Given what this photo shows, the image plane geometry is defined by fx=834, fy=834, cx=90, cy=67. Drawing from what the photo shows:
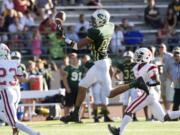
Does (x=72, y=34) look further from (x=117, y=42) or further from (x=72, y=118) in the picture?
(x=72, y=118)

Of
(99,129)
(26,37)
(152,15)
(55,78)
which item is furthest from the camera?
(152,15)

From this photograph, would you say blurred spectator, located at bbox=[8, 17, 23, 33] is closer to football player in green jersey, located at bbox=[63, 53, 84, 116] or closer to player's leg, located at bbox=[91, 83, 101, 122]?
football player in green jersey, located at bbox=[63, 53, 84, 116]

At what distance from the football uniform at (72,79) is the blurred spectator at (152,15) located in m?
5.82

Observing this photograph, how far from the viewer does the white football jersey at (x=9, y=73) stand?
12.0m

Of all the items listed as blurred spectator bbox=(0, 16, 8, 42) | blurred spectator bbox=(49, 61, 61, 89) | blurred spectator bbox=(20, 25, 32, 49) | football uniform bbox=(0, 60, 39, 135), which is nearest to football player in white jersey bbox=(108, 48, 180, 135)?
football uniform bbox=(0, 60, 39, 135)

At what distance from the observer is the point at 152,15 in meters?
23.2

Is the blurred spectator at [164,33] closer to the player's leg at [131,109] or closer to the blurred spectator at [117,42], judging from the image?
the blurred spectator at [117,42]

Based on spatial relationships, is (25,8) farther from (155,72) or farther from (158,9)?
(155,72)

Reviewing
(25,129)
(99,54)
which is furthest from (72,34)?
(25,129)

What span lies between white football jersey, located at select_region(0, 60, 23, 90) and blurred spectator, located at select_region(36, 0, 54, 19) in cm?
1055

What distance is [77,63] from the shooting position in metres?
17.5

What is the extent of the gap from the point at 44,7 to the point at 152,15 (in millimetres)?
3013

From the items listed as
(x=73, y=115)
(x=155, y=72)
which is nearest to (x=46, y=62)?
(x=73, y=115)

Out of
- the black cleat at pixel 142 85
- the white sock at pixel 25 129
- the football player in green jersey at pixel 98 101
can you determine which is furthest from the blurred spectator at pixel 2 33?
the white sock at pixel 25 129
